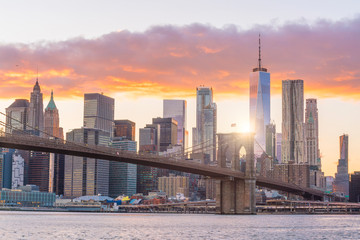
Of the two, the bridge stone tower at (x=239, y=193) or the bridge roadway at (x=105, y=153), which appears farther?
the bridge stone tower at (x=239, y=193)

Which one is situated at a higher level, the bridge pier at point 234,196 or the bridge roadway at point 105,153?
the bridge roadway at point 105,153

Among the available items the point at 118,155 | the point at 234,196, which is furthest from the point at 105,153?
the point at 234,196

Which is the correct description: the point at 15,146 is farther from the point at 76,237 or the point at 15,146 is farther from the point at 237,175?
the point at 237,175

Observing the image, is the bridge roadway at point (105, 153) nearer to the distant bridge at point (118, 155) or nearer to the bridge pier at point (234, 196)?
the distant bridge at point (118, 155)

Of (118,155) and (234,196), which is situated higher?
(118,155)

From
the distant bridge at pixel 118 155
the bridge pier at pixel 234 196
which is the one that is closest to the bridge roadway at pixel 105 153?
the distant bridge at pixel 118 155

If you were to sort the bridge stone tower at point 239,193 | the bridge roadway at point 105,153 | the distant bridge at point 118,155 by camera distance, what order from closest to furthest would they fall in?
the bridge roadway at point 105,153 → the distant bridge at point 118,155 → the bridge stone tower at point 239,193

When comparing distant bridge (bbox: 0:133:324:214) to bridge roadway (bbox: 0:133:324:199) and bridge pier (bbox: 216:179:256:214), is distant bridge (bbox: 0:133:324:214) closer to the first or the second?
bridge roadway (bbox: 0:133:324:199)

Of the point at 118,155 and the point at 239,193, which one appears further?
the point at 239,193

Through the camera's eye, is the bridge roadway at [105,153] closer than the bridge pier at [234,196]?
Yes

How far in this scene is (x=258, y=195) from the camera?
18325 centimetres

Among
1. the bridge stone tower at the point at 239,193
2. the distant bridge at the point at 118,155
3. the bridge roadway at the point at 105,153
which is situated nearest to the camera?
the bridge roadway at the point at 105,153

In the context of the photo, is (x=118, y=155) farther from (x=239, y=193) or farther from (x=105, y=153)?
(x=239, y=193)

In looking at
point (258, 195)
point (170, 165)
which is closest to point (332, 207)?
point (258, 195)
